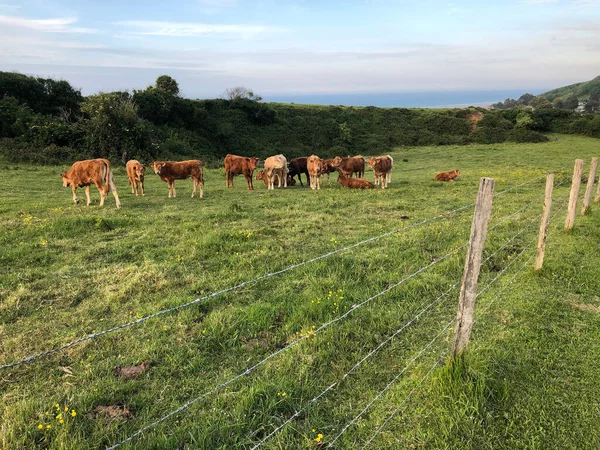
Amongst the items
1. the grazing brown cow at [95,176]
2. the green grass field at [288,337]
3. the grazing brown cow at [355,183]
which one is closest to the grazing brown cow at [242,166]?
the grazing brown cow at [355,183]

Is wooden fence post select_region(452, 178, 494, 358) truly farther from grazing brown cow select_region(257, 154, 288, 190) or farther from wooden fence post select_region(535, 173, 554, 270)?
grazing brown cow select_region(257, 154, 288, 190)

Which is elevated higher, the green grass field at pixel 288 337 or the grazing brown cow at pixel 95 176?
the grazing brown cow at pixel 95 176

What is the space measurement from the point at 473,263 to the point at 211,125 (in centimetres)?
3802

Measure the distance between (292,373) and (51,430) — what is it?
6.69ft

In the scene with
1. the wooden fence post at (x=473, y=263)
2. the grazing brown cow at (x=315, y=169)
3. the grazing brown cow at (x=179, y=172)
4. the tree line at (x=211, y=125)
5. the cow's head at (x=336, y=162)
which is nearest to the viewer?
the wooden fence post at (x=473, y=263)

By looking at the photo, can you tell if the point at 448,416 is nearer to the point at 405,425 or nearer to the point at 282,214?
the point at 405,425

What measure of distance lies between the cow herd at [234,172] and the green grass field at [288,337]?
3.00 m

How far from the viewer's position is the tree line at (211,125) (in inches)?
980

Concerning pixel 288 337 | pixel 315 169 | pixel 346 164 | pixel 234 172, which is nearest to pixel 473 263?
pixel 288 337

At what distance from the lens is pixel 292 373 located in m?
3.66

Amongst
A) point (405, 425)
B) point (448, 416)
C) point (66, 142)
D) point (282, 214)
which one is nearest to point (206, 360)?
point (405, 425)

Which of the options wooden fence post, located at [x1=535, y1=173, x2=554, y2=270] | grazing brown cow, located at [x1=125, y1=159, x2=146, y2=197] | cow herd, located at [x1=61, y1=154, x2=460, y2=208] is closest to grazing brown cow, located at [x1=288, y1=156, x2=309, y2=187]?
cow herd, located at [x1=61, y1=154, x2=460, y2=208]

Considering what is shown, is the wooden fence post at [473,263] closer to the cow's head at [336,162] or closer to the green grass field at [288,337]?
the green grass field at [288,337]

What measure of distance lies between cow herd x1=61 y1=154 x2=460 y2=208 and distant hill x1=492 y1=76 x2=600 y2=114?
74944 millimetres
